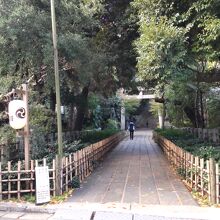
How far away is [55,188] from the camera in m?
10.1

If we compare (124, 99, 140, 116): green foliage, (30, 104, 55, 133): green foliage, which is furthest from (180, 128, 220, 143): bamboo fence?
(124, 99, 140, 116): green foliage

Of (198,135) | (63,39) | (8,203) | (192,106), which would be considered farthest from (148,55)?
(192,106)

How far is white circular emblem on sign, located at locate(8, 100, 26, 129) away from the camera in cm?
1014

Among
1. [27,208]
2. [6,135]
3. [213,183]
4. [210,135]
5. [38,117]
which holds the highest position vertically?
[38,117]

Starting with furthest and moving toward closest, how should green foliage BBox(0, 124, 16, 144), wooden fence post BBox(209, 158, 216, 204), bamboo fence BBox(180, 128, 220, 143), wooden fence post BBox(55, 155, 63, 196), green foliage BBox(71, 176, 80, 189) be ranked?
bamboo fence BBox(180, 128, 220, 143), green foliage BBox(0, 124, 16, 144), green foliage BBox(71, 176, 80, 189), wooden fence post BBox(55, 155, 63, 196), wooden fence post BBox(209, 158, 216, 204)

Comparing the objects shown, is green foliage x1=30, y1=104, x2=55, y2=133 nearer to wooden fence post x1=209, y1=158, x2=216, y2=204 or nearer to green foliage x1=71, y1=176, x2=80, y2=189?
green foliage x1=71, y1=176, x2=80, y2=189

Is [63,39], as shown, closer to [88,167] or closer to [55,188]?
[88,167]

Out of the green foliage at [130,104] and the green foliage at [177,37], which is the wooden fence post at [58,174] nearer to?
the green foliage at [177,37]

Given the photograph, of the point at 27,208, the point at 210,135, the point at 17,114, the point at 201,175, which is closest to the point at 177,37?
the point at 201,175

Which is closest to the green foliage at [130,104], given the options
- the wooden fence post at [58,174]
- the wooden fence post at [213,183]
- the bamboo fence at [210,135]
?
the bamboo fence at [210,135]

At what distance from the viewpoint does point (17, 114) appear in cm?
1019

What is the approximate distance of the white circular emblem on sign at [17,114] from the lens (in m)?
10.1

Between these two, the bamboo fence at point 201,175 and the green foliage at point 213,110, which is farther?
the green foliage at point 213,110

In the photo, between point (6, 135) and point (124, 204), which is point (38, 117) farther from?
A: point (124, 204)
